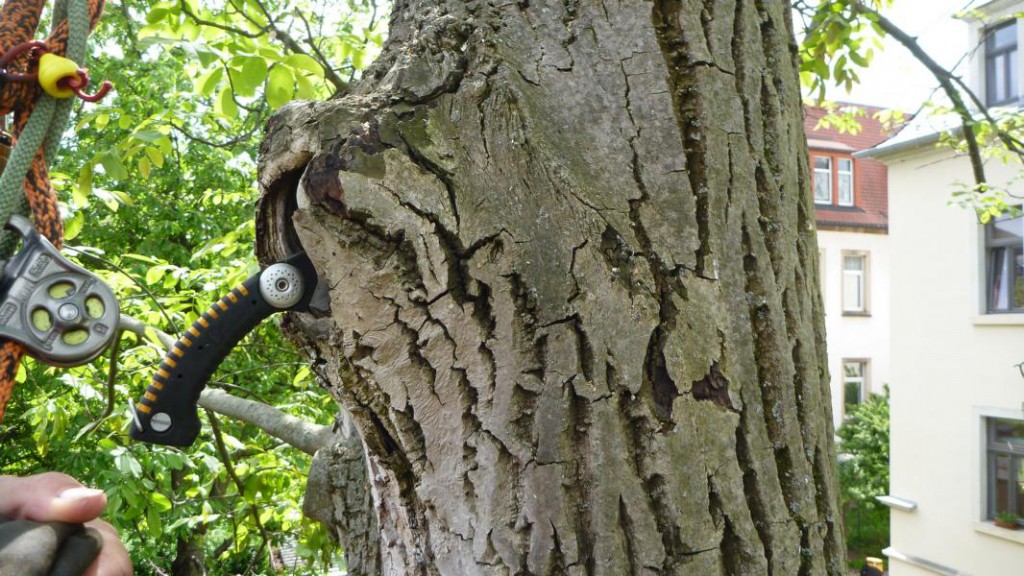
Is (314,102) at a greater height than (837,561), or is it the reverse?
(314,102)

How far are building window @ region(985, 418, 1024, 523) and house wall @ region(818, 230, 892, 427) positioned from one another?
8687 millimetres

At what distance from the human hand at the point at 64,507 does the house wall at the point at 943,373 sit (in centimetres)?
1383

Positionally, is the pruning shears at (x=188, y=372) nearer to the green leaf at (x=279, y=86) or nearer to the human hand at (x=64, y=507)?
the human hand at (x=64, y=507)

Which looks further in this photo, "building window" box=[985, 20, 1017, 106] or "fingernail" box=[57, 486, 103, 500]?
"building window" box=[985, 20, 1017, 106]

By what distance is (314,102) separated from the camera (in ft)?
4.06

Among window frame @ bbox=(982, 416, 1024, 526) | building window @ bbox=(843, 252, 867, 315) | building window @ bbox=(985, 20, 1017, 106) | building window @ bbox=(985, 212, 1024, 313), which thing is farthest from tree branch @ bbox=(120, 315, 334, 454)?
building window @ bbox=(843, 252, 867, 315)

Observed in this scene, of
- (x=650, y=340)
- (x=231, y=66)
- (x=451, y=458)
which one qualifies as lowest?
(x=451, y=458)

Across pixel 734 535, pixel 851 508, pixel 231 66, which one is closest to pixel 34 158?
pixel 734 535

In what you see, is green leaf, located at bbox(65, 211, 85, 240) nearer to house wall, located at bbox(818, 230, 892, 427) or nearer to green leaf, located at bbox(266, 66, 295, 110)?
green leaf, located at bbox(266, 66, 295, 110)

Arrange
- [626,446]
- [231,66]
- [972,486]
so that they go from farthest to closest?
[972,486] → [231,66] → [626,446]

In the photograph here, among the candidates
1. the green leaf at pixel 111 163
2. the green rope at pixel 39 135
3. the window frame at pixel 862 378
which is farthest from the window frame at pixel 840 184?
the green rope at pixel 39 135

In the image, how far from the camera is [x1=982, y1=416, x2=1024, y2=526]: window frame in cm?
1270

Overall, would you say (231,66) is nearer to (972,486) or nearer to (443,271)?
(443,271)

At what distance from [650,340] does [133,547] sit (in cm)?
904
